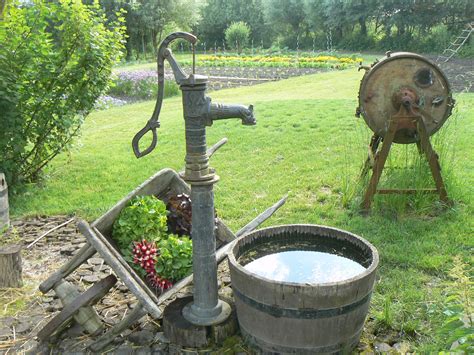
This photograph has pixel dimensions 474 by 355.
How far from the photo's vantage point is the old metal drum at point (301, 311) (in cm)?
226

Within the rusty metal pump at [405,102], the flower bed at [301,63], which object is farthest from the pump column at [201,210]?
the flower bed at [301,63]

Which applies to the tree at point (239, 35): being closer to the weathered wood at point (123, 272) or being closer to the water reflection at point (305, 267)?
the water reflection at point (305, 267)

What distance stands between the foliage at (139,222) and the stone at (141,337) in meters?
0.53

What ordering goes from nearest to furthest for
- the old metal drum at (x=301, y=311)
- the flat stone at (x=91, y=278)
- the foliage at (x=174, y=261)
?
1. the old metal drum at (x=301, y=311)
2. the foliage at (x=174, y=261)
3. the flat stone at (x=91, y=278)

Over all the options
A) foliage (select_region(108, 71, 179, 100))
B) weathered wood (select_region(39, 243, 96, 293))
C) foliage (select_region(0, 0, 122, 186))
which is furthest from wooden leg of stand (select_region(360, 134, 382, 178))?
foliage (select_region(108, 71, 179, 100))

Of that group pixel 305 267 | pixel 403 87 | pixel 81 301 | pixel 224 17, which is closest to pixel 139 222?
pixel 81 301

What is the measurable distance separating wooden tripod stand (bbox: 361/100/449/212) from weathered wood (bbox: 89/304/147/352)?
2.72 meters

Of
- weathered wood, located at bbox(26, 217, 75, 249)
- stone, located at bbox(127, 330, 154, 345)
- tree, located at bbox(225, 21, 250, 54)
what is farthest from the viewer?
tree, located at bbox(225, 21, 250, 54)

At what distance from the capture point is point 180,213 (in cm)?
332

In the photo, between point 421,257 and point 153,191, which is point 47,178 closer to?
point 153,191

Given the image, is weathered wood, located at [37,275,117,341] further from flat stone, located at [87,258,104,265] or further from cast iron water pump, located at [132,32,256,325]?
flat stone, located at [87,258,104,265]

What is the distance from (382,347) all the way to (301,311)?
29.5 inches

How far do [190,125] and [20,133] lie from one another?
11.9 feet

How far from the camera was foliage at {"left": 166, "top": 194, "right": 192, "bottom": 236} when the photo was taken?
10.9ft
